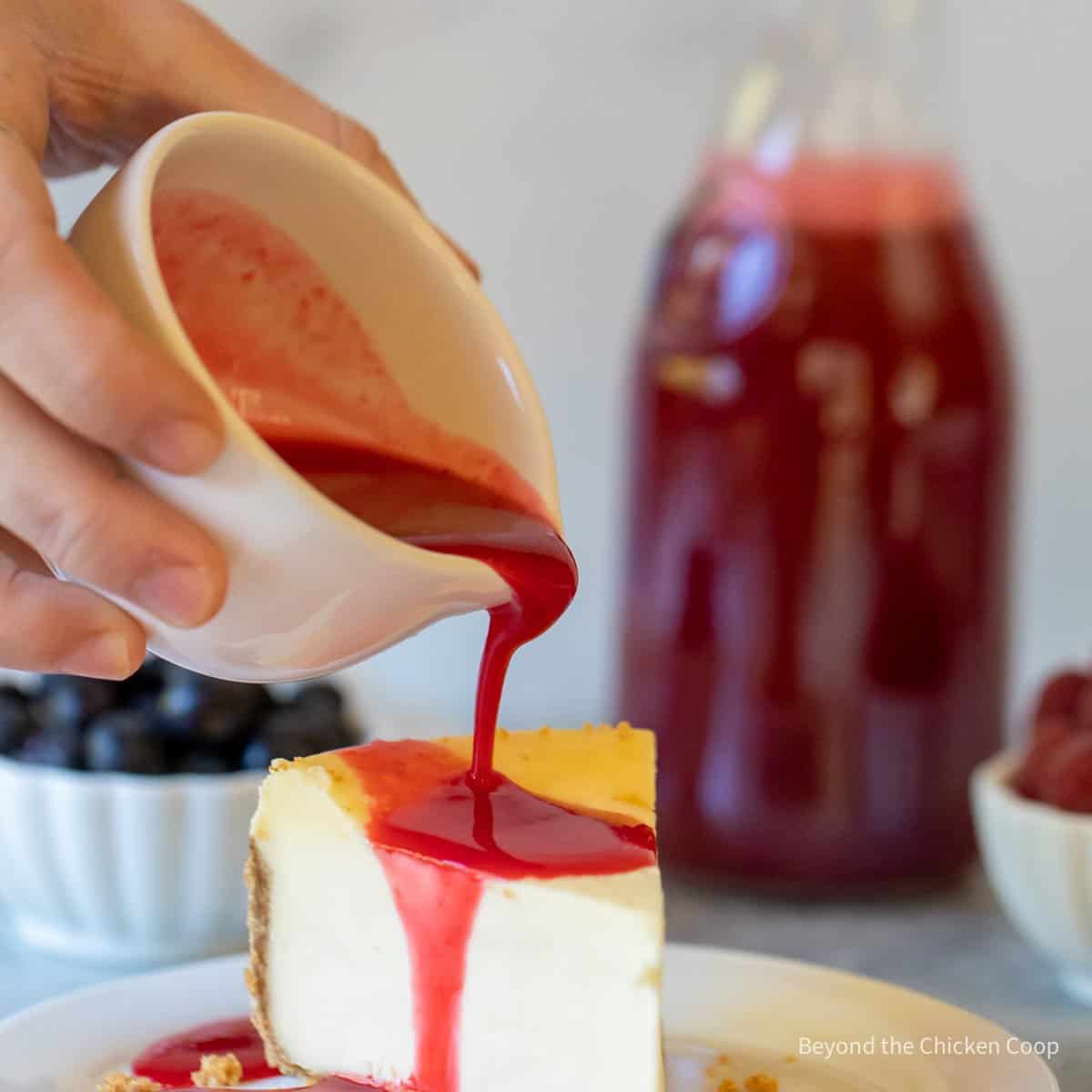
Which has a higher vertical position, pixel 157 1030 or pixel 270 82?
pixel 270 82

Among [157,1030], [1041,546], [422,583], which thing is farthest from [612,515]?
[422,583]

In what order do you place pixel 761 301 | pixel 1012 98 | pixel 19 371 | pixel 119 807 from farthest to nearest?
pixel 1012 98 < pixel 761 301 < pixel 119 807 < pixel 19 371

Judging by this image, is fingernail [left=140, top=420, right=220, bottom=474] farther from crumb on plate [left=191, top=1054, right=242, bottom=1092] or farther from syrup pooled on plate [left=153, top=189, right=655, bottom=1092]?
crumb on plate [left=191, top=1054, right=242, bottom=1092]

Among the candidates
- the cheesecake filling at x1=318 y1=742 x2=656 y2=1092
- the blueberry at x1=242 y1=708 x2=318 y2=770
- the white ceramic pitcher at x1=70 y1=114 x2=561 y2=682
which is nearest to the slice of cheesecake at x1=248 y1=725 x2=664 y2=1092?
the cheesecake filling at x1=318 y1=742 x2=656 y2=1092

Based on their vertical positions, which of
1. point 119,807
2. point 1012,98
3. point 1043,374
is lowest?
point 119,807

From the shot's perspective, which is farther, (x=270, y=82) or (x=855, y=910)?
(x=855, y=910)

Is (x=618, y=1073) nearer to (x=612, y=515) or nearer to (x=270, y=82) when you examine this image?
(x=270, y=82)

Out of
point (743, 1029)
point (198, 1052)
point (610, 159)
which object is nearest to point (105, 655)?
point (198, 1052)
